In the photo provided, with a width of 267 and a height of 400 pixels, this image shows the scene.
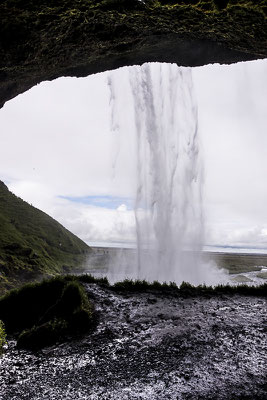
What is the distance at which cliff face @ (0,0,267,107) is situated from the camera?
372 inches

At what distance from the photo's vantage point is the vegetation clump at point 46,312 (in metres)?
11.4

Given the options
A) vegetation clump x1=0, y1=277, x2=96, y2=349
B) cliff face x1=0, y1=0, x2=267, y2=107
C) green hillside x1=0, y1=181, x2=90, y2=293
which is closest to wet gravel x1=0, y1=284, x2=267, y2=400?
Answer: vegetation clump x1=0, y1=277, x2=96, y2=349

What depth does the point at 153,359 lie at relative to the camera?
30.4 ft

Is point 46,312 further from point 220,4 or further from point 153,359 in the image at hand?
point 220,4

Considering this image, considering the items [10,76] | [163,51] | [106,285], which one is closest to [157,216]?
[106,285]

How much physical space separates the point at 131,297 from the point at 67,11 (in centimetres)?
1406

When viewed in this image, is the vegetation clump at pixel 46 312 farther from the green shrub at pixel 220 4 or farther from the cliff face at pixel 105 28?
the green shrub at pixel 220 4

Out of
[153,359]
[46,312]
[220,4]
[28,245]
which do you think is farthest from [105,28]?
[28,245]

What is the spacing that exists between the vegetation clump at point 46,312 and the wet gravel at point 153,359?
651mm

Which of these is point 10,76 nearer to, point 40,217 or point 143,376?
point 143,376

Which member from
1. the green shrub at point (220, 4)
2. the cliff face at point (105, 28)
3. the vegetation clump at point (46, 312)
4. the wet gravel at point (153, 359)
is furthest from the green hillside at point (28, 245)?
the green shrub at point (220, 4)

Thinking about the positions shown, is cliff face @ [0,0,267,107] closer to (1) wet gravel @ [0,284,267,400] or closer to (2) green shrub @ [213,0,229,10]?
(2) green shrub @ [213,0,229,10]

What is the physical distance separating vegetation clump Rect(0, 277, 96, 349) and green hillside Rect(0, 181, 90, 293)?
112 ft

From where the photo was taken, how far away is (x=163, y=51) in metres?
15.9
